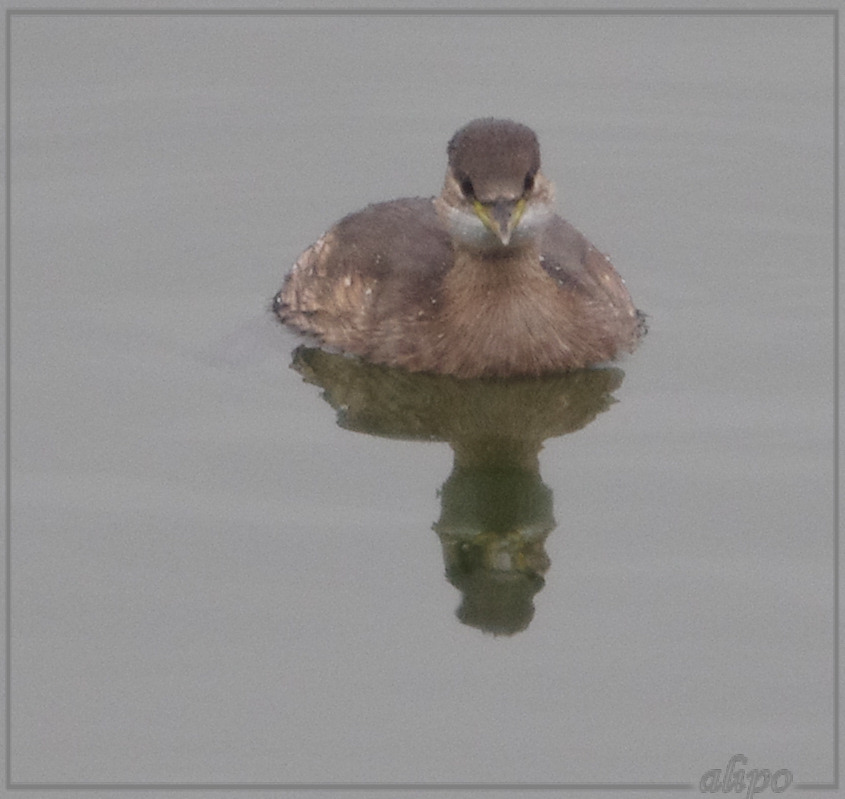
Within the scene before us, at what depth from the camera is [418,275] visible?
18.1 metres

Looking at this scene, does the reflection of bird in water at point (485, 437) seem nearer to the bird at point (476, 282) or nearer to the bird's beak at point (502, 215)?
the bird at point (476, 282)

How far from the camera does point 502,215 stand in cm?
1695

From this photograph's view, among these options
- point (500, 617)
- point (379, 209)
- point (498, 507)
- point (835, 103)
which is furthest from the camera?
point (835, 103)

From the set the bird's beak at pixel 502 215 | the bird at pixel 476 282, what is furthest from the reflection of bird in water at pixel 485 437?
the bird's beak at pixel 502 215

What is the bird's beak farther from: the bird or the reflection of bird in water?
the reflection of bird in water

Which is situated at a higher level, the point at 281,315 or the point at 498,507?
the point at 281,315

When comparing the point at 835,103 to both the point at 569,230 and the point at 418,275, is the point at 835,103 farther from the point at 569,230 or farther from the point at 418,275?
the point at 418,275

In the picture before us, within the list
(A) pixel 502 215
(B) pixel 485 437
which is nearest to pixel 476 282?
(A) pixel 502 215

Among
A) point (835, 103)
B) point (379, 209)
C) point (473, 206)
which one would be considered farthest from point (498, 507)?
point (835, 103)

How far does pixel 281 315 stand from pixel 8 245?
101 inches

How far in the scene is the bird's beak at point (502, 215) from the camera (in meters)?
16.9

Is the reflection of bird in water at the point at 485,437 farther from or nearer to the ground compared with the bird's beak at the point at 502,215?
nearer to the ground

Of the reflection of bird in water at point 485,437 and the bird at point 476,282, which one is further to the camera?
the bird at point 476,282

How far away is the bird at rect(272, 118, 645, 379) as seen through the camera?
56.2ft
